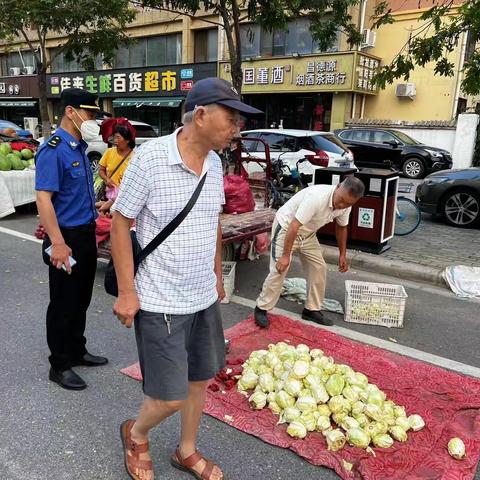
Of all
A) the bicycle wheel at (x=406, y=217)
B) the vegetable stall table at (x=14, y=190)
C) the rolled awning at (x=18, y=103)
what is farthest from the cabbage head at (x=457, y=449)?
the rolled awning at (x=18, y=103)

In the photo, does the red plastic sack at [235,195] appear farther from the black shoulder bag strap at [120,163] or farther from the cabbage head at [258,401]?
the cabbage head at [258,401]

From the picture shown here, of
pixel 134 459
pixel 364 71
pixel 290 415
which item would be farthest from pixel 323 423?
pixel 364 71

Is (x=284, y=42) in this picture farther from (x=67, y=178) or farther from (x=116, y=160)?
(x=67, y=178)

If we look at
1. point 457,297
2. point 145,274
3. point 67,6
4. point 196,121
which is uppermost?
point 67,6

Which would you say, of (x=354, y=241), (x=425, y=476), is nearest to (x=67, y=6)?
(x=354, y=241)

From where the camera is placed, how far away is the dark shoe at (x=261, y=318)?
172 inches

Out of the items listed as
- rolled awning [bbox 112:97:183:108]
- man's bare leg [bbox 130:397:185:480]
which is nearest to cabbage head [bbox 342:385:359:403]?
man's bare leg [bbox 130:397:185:480]

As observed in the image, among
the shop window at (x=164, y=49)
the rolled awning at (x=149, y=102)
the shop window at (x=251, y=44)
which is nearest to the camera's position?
the shop window at (x=251, y=44)

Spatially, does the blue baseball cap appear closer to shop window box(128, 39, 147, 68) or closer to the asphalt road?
the asphalt road

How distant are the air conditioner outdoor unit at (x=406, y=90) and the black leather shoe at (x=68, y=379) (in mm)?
18279

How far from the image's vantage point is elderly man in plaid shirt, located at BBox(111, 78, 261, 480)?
200 centimetres

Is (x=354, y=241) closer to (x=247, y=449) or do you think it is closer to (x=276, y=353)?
(x=276, y=353)

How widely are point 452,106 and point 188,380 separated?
18.8 metres

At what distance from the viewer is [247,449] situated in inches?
108
